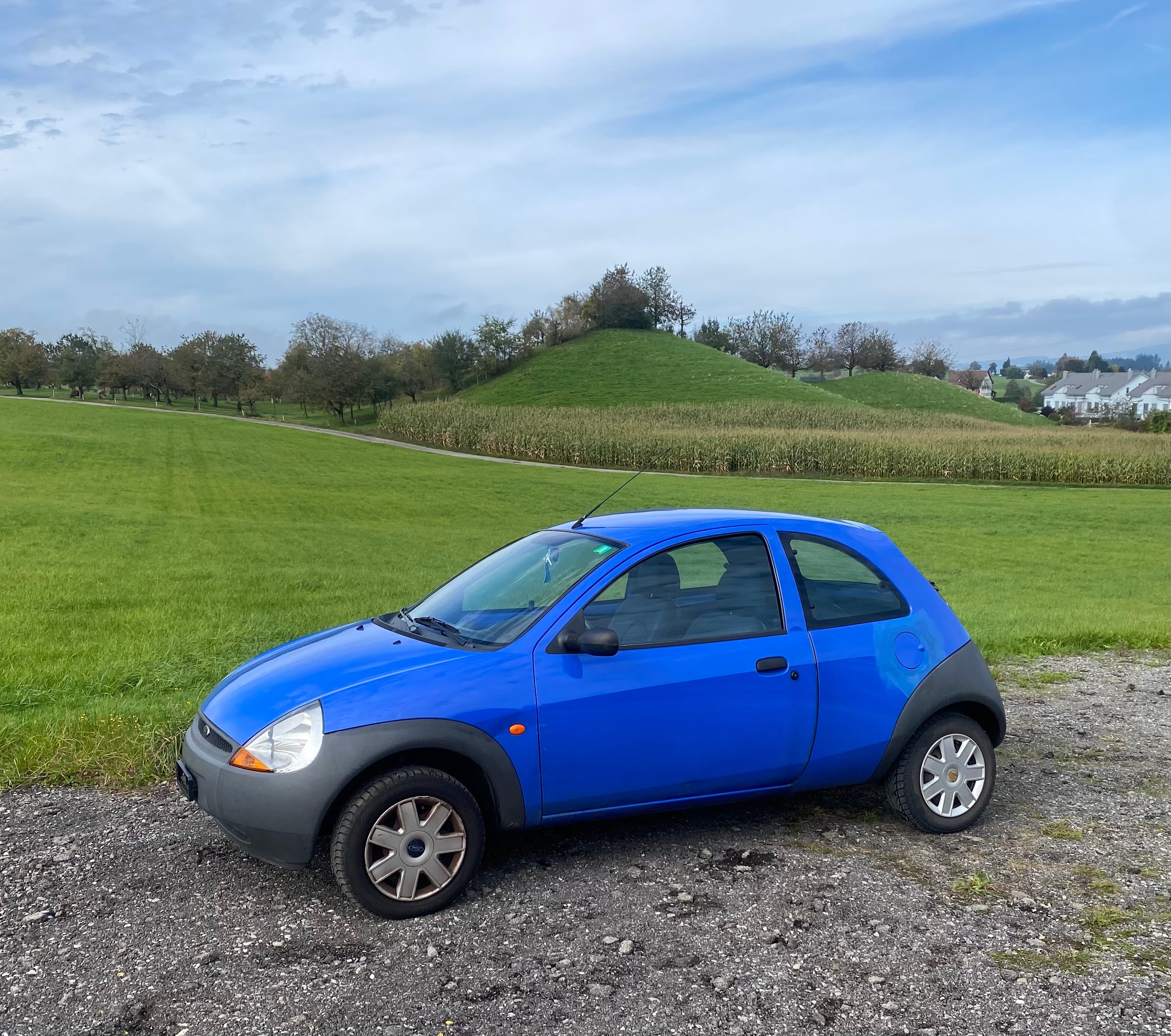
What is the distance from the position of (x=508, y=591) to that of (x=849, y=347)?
429 ft

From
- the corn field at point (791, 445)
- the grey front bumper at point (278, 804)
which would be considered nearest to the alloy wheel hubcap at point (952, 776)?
the grey front bumper at point (278, 804)

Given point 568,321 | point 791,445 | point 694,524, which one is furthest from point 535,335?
point 694,524

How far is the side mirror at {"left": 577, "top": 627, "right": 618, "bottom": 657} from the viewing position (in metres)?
4.25

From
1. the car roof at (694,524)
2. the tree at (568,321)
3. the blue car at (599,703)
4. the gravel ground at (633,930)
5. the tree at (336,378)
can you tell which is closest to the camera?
the gravel ground at (633,930)

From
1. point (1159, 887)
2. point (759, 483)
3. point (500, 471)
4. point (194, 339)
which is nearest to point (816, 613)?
point (1159, 887)

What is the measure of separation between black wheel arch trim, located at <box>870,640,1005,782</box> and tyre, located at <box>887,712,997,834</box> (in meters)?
0.06

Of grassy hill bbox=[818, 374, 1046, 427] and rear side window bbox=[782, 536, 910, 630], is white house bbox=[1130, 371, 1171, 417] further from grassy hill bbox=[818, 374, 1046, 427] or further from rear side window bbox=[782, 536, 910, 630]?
rear side window bbox=[782, 536, 910, 630]

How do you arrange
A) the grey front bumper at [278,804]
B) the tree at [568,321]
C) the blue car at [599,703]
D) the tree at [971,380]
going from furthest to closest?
the tree at [971,380] → the tree at [568,321] → the blue car at [599,703] → the grey front bumper at [278,804]

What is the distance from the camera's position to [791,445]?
46250 millimetres

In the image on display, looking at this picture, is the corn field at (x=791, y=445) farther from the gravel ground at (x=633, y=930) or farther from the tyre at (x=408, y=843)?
the tyre at (x=408, y=843)

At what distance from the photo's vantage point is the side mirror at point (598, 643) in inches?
167

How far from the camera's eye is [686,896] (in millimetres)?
4320

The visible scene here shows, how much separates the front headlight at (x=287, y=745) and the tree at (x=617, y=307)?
12052cm

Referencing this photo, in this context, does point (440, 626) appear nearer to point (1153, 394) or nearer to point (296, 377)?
point (296, 377)
